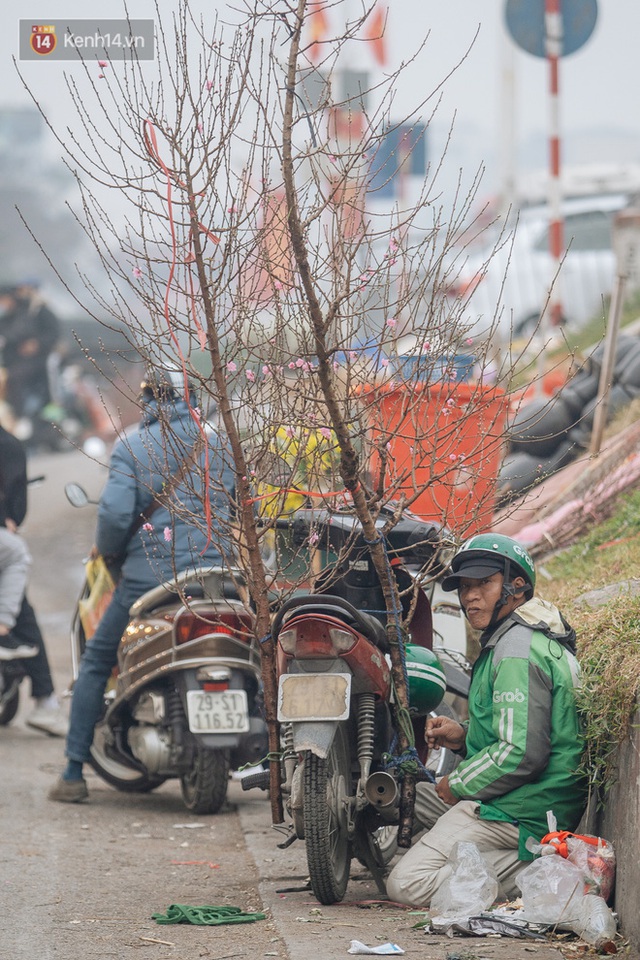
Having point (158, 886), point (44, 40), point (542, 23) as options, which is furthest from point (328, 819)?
point (542, 23)

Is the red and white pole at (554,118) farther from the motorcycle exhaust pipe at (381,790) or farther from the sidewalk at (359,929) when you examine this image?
the motorcycle exhaust pipe at (381,790)

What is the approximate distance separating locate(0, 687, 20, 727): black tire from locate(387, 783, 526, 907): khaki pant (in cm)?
490

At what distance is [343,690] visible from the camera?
15.7 ft

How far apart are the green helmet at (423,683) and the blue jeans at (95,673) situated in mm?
2320

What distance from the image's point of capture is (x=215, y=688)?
22.2ft

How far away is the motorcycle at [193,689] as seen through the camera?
6.71m

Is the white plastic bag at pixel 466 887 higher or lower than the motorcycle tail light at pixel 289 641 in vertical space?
lower

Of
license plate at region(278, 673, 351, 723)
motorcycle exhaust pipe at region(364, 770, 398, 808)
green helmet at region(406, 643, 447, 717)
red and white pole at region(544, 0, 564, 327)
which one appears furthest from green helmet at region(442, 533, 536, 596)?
red and white pole at region(544, 0, 564, 327)

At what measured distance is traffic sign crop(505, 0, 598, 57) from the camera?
11.3 m

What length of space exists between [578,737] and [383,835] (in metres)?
0.87

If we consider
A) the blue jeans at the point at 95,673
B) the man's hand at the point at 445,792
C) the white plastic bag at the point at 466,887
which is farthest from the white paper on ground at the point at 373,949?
the blue jeans at the point at 95,673

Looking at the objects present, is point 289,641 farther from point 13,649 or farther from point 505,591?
point 13,649

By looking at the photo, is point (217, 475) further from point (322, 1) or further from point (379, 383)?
point (322, 1)

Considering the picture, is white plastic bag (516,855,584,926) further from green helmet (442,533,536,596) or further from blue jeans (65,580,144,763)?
blue jeans (65,580,144,763)
